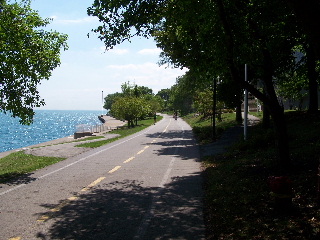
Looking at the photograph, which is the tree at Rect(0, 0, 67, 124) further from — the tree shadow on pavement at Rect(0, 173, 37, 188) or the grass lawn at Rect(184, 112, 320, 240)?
the grass lawn at Rect(184, 112, 320, 240)

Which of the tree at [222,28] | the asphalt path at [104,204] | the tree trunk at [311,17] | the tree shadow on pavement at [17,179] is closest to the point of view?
the tree trunk at [311,17]

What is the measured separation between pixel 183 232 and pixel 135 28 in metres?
6.06

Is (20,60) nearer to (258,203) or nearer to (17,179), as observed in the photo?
(17,179)

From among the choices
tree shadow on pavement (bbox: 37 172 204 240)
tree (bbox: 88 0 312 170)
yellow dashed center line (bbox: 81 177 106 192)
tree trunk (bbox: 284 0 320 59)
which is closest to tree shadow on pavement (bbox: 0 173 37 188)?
yellow dashed center line (bbox: 81 177 106 192)

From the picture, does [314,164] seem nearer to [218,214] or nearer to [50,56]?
[218,214]

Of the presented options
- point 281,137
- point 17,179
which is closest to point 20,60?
point 17,179

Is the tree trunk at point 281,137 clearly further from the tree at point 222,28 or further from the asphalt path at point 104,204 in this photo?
the asphalt path at point 104,204

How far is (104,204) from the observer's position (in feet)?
24.9

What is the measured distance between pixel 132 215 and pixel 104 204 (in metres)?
1.17

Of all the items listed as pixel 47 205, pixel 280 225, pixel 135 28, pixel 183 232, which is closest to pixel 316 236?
pixel 280 225

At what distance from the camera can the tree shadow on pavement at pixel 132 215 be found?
18.5ft

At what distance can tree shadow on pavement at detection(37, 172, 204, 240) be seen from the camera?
564 cm

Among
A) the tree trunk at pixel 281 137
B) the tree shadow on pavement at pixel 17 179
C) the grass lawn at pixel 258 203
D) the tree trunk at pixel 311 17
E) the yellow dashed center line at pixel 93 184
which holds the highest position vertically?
the tree trunk at pixel 311 17

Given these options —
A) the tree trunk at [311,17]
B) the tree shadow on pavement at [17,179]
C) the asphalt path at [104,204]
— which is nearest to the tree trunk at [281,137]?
the asphalt path at [104,204]
